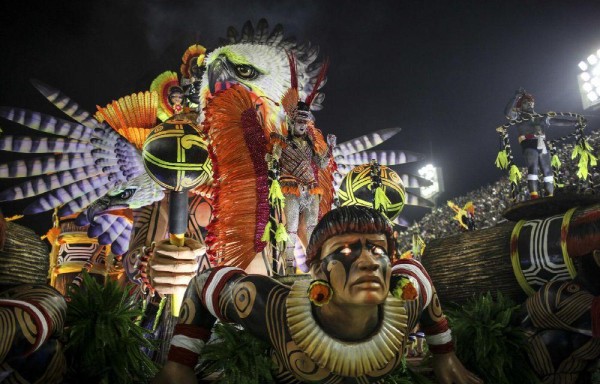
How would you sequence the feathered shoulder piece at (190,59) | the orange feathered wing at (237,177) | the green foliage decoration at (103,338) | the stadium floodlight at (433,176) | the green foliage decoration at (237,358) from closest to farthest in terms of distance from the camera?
the green foliage decoration at (237,358) → the green foliage decoration at (103,338) → the orange feathered wing at (237,177) → the feathered shoulder piece at (190,59) → the stadium floodlight at (433,176)

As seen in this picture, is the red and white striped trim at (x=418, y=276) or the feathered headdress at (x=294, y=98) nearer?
the red and white striped trim at (x=418, y=276)

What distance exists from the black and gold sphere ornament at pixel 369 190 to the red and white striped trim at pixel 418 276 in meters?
1.17

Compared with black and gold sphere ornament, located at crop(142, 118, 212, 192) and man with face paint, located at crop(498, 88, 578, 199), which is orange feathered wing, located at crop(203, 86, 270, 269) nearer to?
black and gold sphere ornament, located at crop(142, 118, 212, 192)

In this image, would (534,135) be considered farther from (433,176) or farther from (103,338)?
(433,176)

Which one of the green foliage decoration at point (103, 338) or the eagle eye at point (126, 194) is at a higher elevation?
the eagle eye at point (126, 194)

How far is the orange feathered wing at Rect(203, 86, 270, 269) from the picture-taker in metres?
2.67

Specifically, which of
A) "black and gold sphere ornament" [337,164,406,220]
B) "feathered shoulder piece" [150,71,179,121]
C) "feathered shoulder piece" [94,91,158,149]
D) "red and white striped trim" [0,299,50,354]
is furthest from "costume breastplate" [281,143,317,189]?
"red and white striped trim" [0,299,50,354]

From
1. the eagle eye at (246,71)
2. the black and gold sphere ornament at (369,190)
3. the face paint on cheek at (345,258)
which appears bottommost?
the face paint on cheek at (345,258)

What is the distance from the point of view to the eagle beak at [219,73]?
10.6 ft

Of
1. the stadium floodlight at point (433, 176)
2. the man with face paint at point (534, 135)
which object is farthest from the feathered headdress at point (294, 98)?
the stadium floodlight at point (433, 176)

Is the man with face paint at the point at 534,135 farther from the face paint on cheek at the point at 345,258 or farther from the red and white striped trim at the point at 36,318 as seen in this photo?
the red and white striped trim at the point at 36,318

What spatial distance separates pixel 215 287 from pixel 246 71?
187 centimetres

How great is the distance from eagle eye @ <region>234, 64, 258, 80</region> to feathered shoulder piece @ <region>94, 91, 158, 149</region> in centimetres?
92

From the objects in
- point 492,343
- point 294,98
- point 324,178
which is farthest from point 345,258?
point 294,98
